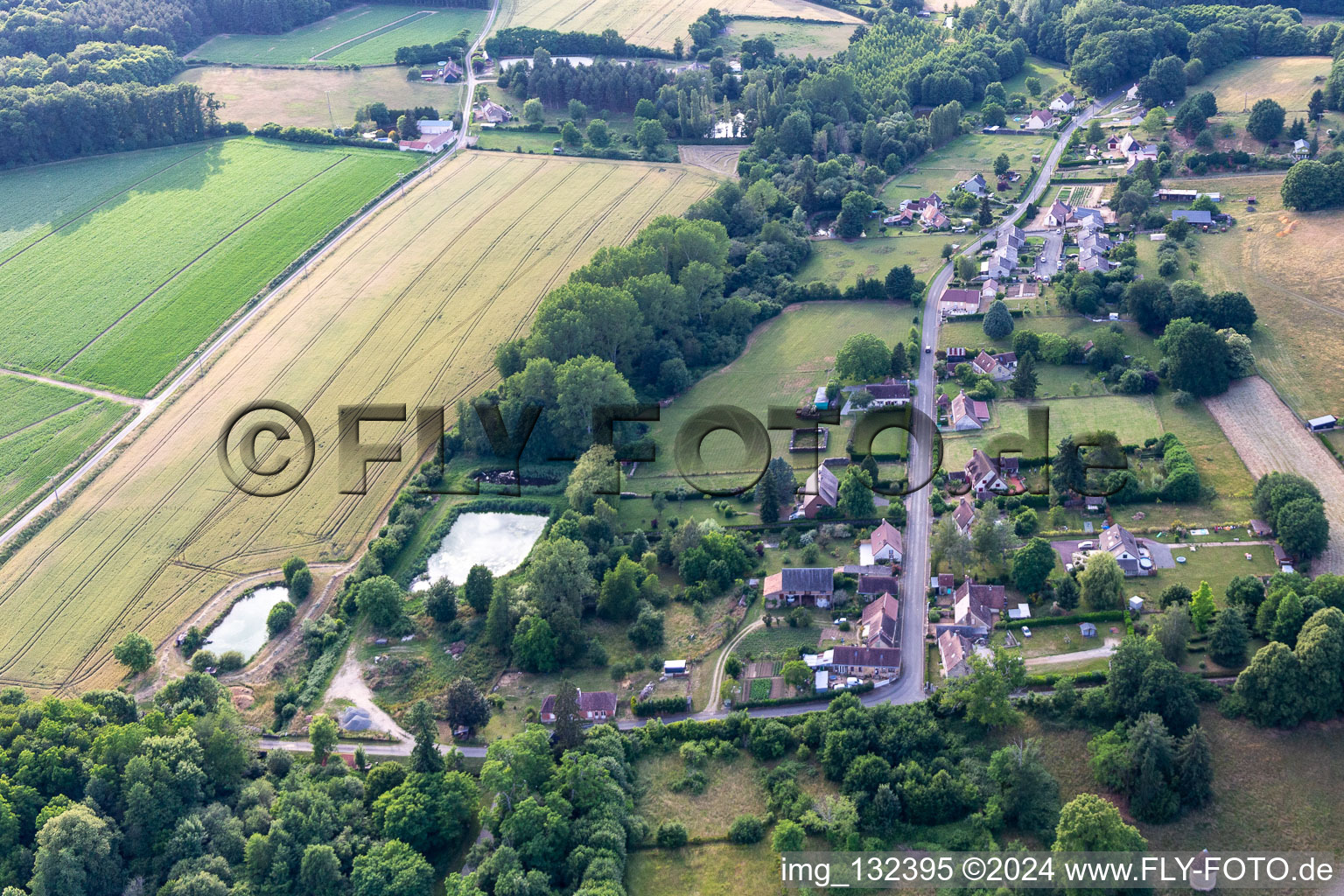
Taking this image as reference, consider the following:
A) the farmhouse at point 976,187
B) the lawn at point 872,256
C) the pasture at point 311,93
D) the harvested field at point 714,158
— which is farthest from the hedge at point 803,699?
the pasture at point 311,93

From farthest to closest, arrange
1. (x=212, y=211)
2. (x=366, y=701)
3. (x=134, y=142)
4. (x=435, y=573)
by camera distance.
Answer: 1. (x=134, y=142)
2. (x=212, y=211)
3. (x=435, y=573)
4. (x=366, y=701)

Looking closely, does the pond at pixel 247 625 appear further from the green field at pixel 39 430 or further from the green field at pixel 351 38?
the green field at pixel 351 38

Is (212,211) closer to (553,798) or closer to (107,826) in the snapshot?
(107,826)

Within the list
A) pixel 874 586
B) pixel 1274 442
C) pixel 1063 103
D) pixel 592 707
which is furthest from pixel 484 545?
pixel 1063 103

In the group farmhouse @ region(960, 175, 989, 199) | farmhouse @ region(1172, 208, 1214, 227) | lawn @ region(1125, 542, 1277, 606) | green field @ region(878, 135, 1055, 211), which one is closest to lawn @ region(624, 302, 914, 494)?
lawn @ region(1125, 542, 1277, 606)

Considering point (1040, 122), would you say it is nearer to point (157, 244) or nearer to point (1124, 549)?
point (1124, 549)

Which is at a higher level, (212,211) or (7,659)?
(212,211)

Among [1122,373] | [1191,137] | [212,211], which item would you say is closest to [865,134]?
[1191,137]
